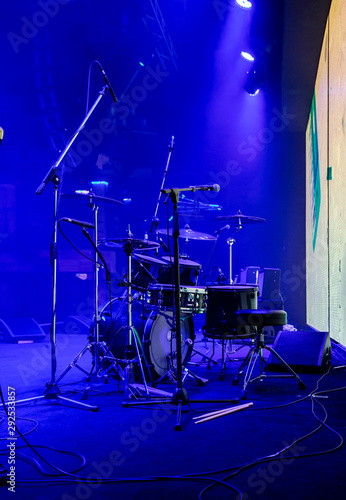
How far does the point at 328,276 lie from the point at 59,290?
520 cm

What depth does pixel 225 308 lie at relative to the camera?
→ 4.21 m

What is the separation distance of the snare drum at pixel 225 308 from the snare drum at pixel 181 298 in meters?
0.12

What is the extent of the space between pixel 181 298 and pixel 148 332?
430 millimetres

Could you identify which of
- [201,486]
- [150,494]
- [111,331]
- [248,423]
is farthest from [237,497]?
[111,331]

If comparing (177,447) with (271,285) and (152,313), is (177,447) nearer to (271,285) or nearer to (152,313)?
(152,313)

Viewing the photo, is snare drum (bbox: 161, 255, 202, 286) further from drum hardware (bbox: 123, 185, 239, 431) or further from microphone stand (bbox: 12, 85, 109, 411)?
microphone stand (bbox: 12, 85, 109, 411)

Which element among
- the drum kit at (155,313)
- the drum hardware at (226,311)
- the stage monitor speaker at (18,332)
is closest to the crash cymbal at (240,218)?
the drum kit at (155,313)

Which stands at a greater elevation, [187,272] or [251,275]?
[187,272]

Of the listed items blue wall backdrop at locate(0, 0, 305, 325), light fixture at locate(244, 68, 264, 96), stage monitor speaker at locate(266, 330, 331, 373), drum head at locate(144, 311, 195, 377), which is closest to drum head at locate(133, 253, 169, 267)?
drum head at locate(144, 311, 195, 377)

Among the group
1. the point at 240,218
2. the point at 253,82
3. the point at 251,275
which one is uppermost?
the point at 253,82

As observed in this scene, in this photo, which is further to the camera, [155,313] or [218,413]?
[155,313]

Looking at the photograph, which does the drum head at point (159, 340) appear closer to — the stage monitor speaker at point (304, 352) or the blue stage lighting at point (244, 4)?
the stage monitor speaker at point (304, 352)

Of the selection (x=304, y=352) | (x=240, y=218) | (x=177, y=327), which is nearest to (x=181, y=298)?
(x=177, y=327)

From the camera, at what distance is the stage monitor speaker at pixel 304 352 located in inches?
173
